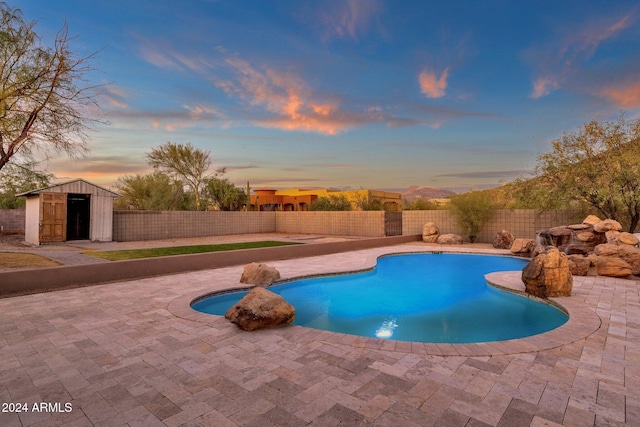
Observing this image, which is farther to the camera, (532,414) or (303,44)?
(303,44)

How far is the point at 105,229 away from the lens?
1228 centimetres

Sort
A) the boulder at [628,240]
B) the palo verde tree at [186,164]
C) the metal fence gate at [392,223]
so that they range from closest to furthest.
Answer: the boulder at [628,240], the metal fence gate at [392,223], the palo verde tree at [186,164]

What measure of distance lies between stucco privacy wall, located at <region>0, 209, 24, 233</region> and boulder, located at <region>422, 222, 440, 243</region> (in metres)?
18.5

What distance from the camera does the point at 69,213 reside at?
12898mm

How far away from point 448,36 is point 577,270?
23.9 ft

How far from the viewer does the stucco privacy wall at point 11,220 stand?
14.5 metres

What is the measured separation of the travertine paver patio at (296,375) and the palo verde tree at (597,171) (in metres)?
8.60

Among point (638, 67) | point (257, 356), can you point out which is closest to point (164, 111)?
point (257, 356)

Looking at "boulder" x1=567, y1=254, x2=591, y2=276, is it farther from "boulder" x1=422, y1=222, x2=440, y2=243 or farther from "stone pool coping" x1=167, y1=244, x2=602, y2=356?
"boulder" x1=422, y1=222, x2=440, y2=243

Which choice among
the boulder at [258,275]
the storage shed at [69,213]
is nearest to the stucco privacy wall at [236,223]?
the storage shed at [69,213]

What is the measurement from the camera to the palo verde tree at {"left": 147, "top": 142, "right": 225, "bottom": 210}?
2200cm

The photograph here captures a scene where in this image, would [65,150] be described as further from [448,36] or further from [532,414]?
[448,36]

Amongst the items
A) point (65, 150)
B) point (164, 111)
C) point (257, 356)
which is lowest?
point (257, 356)

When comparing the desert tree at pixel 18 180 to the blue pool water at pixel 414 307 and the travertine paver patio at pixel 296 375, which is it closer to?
the travertine paver patio at pixel 296 375
